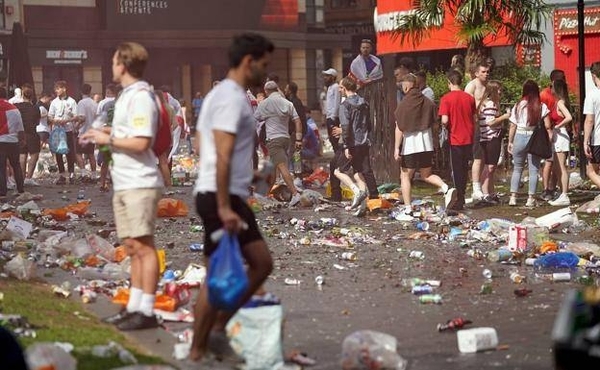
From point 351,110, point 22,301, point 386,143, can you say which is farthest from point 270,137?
point 22,301

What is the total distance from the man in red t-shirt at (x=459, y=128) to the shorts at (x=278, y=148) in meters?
2.79

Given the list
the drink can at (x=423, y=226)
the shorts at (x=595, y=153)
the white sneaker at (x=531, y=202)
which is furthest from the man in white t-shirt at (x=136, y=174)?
the white sneaker at (x=531, y=202)

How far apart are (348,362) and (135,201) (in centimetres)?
201

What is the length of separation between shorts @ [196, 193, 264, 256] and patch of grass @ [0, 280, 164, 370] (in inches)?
32.5

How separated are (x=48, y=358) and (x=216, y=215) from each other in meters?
1.29

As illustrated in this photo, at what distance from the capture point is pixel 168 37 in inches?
2299

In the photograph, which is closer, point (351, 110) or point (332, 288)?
point (332, 288)

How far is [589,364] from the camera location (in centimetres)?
468

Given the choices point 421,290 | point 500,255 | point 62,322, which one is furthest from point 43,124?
point 62,322

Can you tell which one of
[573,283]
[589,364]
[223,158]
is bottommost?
[573,283]

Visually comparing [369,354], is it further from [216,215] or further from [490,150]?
[490,150]

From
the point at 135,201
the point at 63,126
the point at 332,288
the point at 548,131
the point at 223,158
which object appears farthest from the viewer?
the point at 63,126

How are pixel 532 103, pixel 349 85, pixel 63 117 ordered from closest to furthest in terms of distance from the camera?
pixel 532 103, pixel 349 85, pixel 63 117

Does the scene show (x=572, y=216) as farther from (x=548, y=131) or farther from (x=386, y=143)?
(x=386, y=143)
